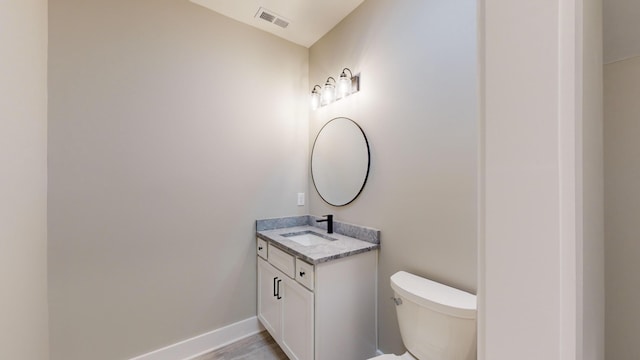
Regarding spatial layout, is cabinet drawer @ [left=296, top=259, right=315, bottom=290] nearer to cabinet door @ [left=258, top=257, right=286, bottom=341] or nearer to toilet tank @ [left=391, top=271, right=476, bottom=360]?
cabinet door @ [left=258, top=257, right=286, bottom=341]

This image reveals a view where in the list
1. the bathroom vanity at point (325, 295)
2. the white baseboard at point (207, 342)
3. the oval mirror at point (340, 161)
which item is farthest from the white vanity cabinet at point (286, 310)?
the oval mirror at point (340, 161)

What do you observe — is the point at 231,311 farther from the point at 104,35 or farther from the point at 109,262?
the point at 104,35

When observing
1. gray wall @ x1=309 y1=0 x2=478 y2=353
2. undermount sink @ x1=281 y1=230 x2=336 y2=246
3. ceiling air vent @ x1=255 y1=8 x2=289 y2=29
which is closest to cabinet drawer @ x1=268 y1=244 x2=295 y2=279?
undermount sink @ x1=281 y1=230 x2=336 y2=246

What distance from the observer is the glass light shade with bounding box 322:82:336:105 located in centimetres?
218

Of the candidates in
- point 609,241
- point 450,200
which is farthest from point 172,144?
point 609,241

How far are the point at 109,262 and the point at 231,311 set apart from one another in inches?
37.8

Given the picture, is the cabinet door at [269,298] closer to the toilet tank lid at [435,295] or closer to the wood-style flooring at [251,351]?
the wood-style flooring at [251,351]

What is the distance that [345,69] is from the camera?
205 cm

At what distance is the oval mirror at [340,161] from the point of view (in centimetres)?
195

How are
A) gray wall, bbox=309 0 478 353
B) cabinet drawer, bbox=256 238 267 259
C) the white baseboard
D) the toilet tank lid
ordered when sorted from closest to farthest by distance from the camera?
the toilet tank lid
gray wall, bbox=309 0 478 353
the white baseboard
cabinet drawer, bbox=256 238 267 259

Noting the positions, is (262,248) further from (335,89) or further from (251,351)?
(335,89)

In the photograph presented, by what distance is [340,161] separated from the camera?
2131 mm

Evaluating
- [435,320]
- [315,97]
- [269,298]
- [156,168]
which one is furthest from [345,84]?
[269,298]

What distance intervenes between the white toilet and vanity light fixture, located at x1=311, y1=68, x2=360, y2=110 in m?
1.44
